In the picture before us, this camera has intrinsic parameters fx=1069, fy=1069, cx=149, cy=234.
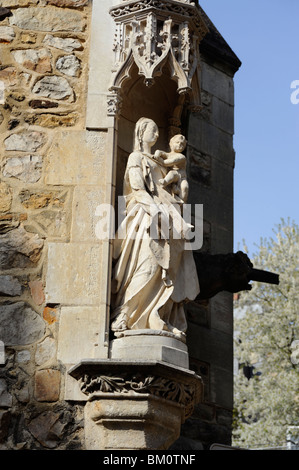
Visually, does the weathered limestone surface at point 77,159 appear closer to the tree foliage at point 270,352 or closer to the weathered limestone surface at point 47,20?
the weathered limestone surface at point 47,20

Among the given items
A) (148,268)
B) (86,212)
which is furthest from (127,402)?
(86,212)

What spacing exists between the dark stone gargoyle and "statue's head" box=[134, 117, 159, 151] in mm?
1406

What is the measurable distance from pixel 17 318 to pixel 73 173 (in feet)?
3.47

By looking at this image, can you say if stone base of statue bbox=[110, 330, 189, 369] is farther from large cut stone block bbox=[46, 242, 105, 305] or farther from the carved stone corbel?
the carved stone corbel

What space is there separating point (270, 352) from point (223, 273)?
11417 mm

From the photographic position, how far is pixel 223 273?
841cm

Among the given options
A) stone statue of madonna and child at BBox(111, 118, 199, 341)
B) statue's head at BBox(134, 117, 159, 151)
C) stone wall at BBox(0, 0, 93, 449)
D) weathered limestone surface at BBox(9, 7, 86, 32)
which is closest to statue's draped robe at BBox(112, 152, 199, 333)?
stone statue of madonna and child at BBox(111, 118, 199, 341)

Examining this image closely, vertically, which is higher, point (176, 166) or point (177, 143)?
point (177, 143)

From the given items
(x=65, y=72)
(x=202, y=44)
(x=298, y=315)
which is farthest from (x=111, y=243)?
(x=298, y=315)

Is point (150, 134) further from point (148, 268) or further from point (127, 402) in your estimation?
point (127, 402)

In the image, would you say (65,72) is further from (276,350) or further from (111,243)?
(276,350)

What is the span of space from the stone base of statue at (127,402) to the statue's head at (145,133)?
5.37 feet

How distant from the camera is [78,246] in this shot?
7008 millimetres

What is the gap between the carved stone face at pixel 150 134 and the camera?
24.1 ft
